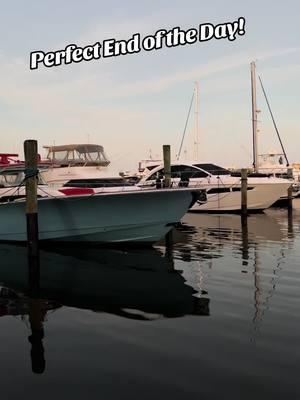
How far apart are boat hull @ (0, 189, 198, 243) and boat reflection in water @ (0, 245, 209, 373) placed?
1002 millimetres

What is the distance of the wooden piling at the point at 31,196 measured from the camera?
35.5 feet

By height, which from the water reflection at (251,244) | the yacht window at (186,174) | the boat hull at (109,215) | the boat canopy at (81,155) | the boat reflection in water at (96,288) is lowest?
A: the water reflection at (251,244)

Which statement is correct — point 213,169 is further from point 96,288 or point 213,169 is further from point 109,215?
Result: point 96,288

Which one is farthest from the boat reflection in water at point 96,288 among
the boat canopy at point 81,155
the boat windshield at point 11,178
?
the boat canopy at point 81,155

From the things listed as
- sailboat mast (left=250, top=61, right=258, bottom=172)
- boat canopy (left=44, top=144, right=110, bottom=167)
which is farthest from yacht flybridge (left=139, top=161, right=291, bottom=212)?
sailboat mast (left=250, top=61, right=258, bottom=172)

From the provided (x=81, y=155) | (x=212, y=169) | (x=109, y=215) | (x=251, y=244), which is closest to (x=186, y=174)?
(x=212, y=169)

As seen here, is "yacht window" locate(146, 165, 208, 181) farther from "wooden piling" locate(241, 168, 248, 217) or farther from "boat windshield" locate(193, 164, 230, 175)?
"wooden piling" locate(241, 168, 248, 217)

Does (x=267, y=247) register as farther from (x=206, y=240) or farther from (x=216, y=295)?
(x=216, y=295)

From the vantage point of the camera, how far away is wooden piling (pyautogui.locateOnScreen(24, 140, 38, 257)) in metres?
10.8

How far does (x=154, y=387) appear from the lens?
13.8ft

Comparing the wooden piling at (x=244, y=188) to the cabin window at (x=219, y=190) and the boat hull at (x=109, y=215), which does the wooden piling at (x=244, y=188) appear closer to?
the cabin window at (x=219, y=190)

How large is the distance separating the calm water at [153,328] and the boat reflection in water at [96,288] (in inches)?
0.8

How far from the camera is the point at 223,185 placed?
2331 centimetres

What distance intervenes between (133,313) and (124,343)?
1.16m
